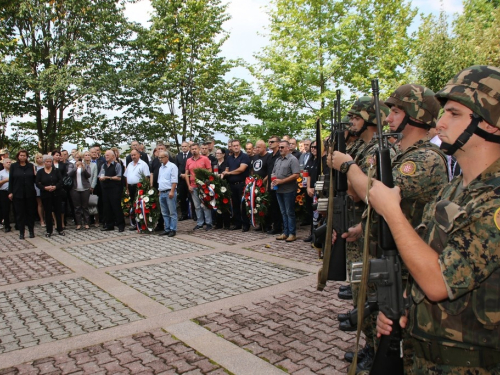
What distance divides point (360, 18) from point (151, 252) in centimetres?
1879

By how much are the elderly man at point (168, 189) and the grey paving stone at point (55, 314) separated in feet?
14.3

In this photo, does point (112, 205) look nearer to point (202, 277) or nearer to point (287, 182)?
point (287, 182)

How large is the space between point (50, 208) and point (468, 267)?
37.8 feet

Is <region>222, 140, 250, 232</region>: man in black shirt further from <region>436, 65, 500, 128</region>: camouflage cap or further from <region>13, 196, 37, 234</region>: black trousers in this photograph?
<region>436, 65, 500, 128</region>: camouflage cap

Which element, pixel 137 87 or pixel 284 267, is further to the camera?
pixel 137 87

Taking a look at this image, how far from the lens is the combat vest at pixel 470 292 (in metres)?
1.70

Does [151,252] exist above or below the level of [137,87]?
below

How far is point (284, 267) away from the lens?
7.46 meters

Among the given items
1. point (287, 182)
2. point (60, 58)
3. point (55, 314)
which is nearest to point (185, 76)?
point (60, 58)

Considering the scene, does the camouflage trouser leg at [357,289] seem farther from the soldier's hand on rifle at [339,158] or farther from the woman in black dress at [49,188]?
the woman in black dress at [49,188]

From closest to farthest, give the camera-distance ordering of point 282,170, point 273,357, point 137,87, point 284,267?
point 273,357, point 284,267, point 282,170, point 137,87

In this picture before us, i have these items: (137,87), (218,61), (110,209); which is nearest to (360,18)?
(218,61)

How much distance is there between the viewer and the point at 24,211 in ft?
38.7

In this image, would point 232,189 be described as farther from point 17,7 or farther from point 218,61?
point 17,7
